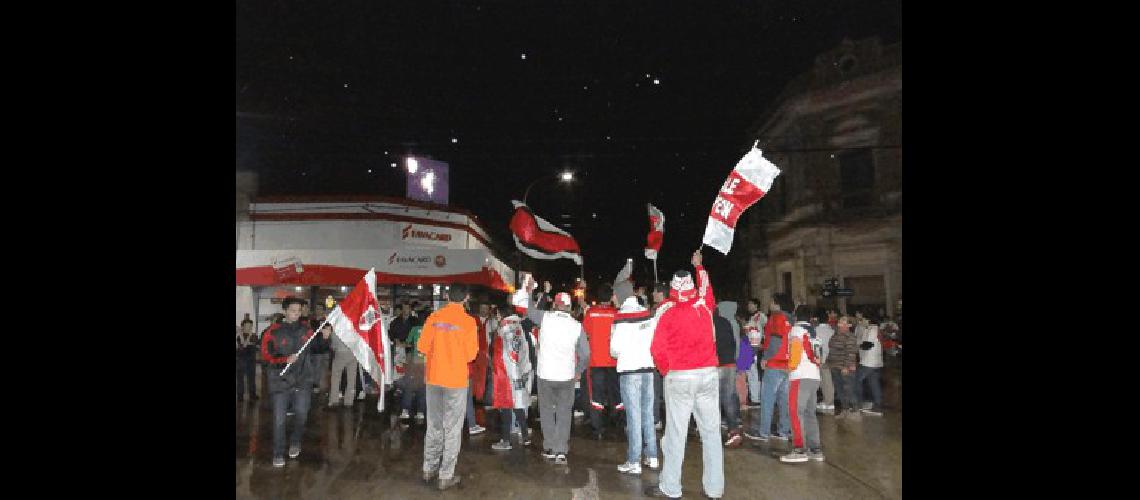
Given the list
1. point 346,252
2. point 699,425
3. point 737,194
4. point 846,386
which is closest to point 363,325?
point 699,425

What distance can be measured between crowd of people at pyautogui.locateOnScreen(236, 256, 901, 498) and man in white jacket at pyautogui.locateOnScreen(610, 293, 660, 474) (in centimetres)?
1

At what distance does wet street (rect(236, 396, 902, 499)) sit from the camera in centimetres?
660

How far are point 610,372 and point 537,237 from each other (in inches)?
172

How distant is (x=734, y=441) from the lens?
8.84m

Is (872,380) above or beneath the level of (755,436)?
above

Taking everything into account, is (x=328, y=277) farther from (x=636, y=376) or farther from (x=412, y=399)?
(x=636, y=376)

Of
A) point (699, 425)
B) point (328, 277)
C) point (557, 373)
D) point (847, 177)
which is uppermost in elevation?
point (847, 177)

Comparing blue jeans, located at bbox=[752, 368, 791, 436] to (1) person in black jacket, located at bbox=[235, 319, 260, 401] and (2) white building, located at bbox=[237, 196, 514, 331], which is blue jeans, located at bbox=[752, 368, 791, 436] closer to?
(1) person in black jacket, located at bbox=[235, 319, 260, 401]

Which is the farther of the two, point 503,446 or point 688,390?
point 503,446

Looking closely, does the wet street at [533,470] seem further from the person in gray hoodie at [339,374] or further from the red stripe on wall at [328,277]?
the red stripe on wall at [328,277]

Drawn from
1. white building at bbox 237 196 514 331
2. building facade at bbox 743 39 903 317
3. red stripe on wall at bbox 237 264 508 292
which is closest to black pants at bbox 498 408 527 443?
red stripe on wall at bbox 237 264 508 292

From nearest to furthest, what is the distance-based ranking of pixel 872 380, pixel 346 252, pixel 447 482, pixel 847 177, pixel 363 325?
pixel 447 482, pixel 363 325, pixel 872 380, pixel 346 252, pixel 847 177

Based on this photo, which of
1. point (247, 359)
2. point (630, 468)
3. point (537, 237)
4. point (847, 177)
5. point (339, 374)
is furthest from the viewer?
point (847, 177)

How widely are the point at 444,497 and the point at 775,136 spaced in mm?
30935
